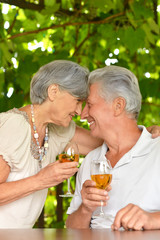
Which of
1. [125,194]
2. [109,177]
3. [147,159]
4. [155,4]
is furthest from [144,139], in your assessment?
[155,4]

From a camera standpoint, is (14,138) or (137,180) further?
(14,138)

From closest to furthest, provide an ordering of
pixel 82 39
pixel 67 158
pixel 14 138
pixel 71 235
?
pixel 71 235
pixel 67 158
pixel 14 138
pixel 82 39

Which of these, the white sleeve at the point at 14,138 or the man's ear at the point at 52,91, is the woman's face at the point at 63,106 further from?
the white sleeve at the point at 14,138

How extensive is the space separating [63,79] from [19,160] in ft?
1.63

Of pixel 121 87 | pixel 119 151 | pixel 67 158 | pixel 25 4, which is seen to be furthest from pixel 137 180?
pixel 25 4

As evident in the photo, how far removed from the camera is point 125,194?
2.38m

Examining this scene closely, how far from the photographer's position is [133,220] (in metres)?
1.88

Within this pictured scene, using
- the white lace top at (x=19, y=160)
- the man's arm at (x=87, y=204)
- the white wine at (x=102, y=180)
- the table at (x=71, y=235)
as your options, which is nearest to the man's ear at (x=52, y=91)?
the white lace top at (x=19, y=160)

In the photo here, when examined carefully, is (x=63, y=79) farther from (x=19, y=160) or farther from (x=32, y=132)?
(x=19, y=160)

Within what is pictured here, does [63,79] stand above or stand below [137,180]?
above

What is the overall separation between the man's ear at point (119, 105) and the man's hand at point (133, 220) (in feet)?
2.35

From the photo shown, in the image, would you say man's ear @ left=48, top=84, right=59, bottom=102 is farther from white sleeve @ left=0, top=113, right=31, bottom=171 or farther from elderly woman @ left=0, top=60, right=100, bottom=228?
white sleeve @ left=0, top=113, right=31, bottom=171

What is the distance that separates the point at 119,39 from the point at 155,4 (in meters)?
0.45

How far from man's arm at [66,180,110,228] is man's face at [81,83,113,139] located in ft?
1.36
